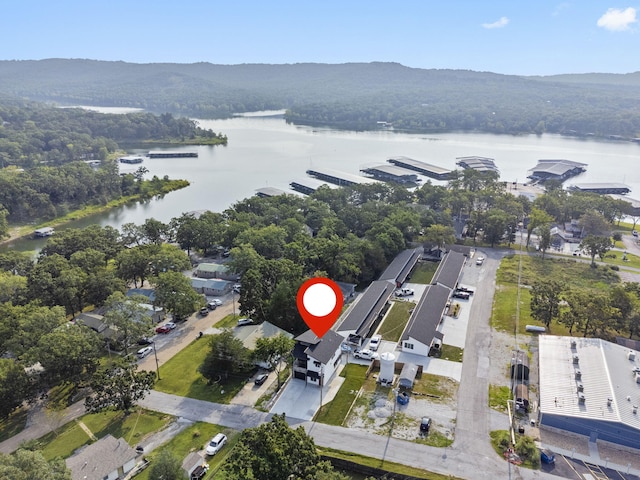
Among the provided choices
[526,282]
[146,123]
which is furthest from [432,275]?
[146,123]

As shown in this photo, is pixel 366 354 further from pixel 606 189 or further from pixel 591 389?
pixel 606 189

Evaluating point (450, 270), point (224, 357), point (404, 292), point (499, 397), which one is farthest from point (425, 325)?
point (224, 357)

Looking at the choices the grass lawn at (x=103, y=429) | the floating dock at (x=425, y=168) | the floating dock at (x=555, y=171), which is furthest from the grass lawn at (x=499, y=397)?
the floating dock at (x=555, y=171)

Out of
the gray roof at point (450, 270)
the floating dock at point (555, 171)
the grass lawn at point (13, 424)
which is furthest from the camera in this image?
the floating dock at point (555, 171)

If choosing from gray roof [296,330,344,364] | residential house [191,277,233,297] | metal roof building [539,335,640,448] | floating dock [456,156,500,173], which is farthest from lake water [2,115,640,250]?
metal roof building [539,335,640,448]

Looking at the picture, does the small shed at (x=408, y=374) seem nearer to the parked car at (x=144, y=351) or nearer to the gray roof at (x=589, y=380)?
the gray roof at (x=589, y=380)

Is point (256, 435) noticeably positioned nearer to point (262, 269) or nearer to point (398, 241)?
point (262, 269)
